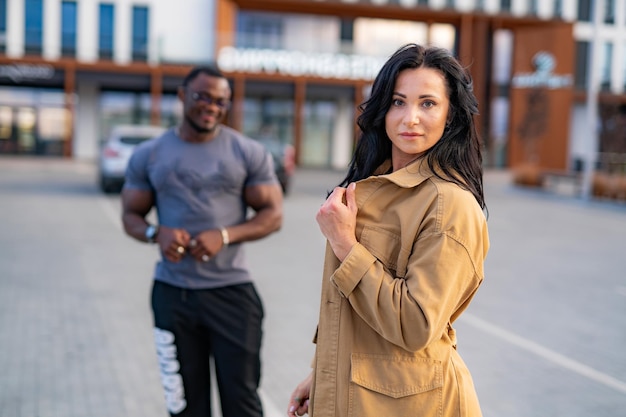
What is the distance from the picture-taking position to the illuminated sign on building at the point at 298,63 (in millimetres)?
36438

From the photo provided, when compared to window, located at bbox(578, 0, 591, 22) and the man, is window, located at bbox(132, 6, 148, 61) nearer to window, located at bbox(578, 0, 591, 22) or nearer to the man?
window, located at bbox(578, 0, 591, 22)

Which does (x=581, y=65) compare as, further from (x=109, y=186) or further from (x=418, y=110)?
(x=418, y=110)

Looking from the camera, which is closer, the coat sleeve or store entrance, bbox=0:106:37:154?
the coat sleeve

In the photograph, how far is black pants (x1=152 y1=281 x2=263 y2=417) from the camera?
3.51 meters

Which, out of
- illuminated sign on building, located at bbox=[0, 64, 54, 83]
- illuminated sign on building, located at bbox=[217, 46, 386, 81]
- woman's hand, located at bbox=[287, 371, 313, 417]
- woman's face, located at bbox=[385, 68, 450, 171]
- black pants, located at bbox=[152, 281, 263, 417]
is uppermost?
illuminated sign on building, located at bbox=[217, 46, 386, 81]

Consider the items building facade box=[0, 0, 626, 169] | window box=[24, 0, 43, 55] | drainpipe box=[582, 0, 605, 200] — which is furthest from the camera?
window box=[24, 0, 43, 55]

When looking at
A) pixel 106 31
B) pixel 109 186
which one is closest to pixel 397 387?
pixel 109 186

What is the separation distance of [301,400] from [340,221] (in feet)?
2.08

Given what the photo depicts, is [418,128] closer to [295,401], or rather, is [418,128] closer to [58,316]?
[295,401]

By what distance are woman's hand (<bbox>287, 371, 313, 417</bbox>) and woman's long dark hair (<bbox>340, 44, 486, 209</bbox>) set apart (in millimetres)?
702

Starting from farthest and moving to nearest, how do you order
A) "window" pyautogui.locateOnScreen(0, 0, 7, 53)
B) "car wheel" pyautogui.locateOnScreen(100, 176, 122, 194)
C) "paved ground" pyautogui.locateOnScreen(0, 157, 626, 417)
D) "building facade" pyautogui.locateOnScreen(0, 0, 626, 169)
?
"window" pyautogui.locateOnScreen(0, 0, 7, 53) < "building facade" pyautogui.locateOnScreen(0, 0, 626, 169) < "car wheel" pyautogui.locateOnScreen(100, 176, 122, 194) < "paved ground" pyautogui.locateOnScreen(0, 157, 626, 417)

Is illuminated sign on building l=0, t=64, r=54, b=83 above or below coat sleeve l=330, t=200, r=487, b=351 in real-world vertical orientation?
above

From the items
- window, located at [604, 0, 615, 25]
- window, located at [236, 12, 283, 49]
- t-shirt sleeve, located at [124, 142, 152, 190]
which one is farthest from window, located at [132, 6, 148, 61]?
t-shirt sleeve, located at [124, 142, 152, 190]

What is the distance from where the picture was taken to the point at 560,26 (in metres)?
42.3
